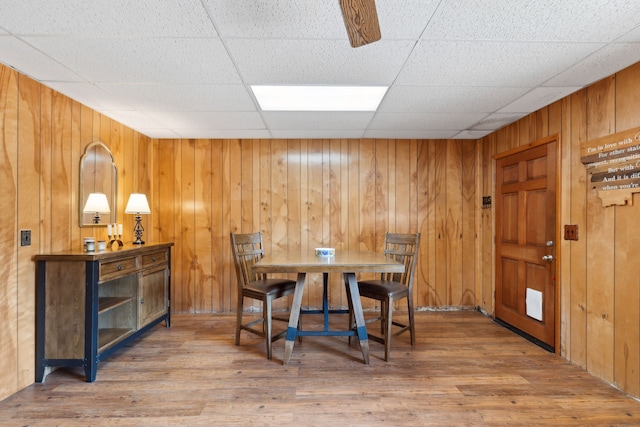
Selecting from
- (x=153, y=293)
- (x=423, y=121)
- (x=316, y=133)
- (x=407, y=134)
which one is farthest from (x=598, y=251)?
(x=153, y=293)

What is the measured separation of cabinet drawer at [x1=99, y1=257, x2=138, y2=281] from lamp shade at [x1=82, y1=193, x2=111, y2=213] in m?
0.52

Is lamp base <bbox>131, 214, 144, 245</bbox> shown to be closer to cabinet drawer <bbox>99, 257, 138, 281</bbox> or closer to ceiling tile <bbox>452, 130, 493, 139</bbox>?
cabinet drawer <bbox>99, 257, 138, 281</bbox>

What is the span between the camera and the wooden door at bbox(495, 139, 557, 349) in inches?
114

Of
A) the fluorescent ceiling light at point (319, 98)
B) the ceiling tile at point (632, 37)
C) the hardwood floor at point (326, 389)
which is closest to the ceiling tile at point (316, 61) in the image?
the fluorescent ceiling light at point (319, 98)

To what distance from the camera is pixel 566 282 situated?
8.92 ft

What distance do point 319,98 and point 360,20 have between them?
1.71 metres

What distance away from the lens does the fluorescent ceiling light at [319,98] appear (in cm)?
281

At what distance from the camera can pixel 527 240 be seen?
10.6 feet

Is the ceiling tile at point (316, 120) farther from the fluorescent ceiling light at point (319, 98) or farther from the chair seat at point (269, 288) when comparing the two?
the chair seat at point (269, 288)

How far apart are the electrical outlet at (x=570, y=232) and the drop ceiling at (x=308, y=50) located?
1.06 m

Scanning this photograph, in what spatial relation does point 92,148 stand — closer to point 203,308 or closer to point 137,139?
point 137,139

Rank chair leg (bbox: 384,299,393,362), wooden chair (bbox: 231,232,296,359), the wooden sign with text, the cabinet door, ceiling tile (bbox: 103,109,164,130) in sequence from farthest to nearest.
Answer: ceiling tile (bbox: 103,109,164,130)
the cabinet door
wooden chair (bbox: 231,232,296,359)
chair leg (bbox: 384,299,393,362)
the wooden sign with text

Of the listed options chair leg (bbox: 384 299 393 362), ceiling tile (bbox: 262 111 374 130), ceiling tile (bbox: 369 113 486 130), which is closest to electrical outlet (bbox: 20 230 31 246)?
ceiling tile (bbox: 262 111 374 130)

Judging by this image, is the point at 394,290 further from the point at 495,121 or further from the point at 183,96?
the point at 183,96
